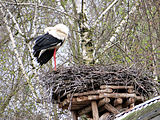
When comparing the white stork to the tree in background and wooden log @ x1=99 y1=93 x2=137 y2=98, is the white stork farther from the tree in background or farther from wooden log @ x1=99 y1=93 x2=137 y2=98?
wooden log @ x1=99 y1=93 x2=137 y2=98

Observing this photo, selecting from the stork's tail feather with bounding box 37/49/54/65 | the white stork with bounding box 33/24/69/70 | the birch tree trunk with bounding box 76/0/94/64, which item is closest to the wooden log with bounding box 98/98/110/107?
the white stork with bounding box 33/24/69/70

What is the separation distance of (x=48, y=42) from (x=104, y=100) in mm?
1933

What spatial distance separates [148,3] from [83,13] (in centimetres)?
210

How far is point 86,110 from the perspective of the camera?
567cm

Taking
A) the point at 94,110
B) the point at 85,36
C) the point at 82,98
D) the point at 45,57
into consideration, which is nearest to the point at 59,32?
the point at 45,57

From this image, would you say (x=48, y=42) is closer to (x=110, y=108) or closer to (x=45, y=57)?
(x=45, y=57)

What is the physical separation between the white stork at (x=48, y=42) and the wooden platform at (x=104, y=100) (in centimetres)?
123

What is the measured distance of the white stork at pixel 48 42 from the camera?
617 cm

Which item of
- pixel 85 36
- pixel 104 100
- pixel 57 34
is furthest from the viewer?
pixel 85 36

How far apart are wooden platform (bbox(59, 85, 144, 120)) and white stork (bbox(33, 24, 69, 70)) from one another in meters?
1.23

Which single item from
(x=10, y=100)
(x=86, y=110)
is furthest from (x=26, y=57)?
(x=86, y=110)

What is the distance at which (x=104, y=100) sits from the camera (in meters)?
5.09

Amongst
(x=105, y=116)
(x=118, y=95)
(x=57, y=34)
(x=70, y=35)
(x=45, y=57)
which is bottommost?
(x=105, y=116)

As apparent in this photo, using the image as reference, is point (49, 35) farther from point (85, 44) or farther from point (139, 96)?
point (139, 96)
